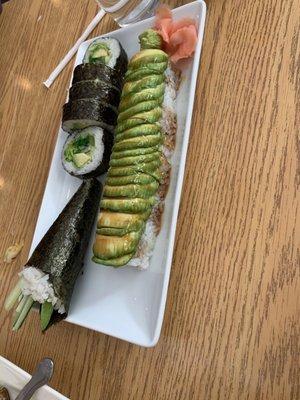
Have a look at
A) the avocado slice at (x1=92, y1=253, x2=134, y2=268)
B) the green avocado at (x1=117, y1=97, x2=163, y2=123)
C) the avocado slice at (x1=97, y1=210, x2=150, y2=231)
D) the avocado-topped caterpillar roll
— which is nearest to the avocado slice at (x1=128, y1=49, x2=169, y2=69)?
the avocado-topped caterpillar roll

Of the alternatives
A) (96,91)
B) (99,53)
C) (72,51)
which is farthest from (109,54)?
(72,51)

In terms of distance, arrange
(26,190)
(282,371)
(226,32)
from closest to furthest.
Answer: (282,371)
(226,32)
(26,190)

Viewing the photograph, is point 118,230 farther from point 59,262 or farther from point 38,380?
point 38,380

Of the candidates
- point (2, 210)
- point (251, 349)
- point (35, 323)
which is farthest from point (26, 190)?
point (251, 349)

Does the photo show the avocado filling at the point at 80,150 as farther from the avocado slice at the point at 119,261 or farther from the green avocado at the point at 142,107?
the avocado slice at the point at 119,261

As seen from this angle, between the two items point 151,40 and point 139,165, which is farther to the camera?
point 151,40

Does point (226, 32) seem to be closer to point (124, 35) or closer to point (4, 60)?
point (124, 35)
